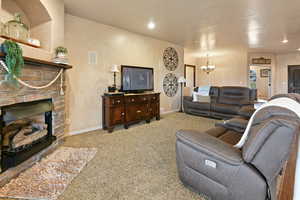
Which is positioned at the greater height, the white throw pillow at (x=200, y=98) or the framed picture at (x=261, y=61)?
the framed picture at (x=261, y=61)

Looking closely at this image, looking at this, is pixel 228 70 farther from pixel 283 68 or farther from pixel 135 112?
pixel 135 112

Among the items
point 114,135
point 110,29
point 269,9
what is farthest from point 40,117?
point 269,9

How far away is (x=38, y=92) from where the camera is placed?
7.57 ft

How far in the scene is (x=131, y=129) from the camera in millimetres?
3891

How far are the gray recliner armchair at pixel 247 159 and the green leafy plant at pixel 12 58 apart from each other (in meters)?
1.82

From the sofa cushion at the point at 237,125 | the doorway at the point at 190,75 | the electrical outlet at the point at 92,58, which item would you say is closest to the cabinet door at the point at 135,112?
the electrical outlet at the point at 92,58

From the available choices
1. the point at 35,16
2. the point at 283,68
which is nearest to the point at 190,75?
the point at 283,68

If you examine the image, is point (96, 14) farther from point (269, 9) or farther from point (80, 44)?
point (269, 9)

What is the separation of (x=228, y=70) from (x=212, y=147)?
24.6 feet

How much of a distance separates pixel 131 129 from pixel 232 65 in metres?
6.16

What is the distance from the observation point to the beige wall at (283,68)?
7422 millimetres

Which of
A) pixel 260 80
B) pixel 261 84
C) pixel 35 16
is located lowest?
pixel 261 84

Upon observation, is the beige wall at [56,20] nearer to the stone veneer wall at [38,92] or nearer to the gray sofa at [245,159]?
the stone veneer wall at [38,92]

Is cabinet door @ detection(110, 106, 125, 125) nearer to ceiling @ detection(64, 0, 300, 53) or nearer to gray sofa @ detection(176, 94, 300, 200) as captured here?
ceiling @ detection(64, 0, 300, 53)
